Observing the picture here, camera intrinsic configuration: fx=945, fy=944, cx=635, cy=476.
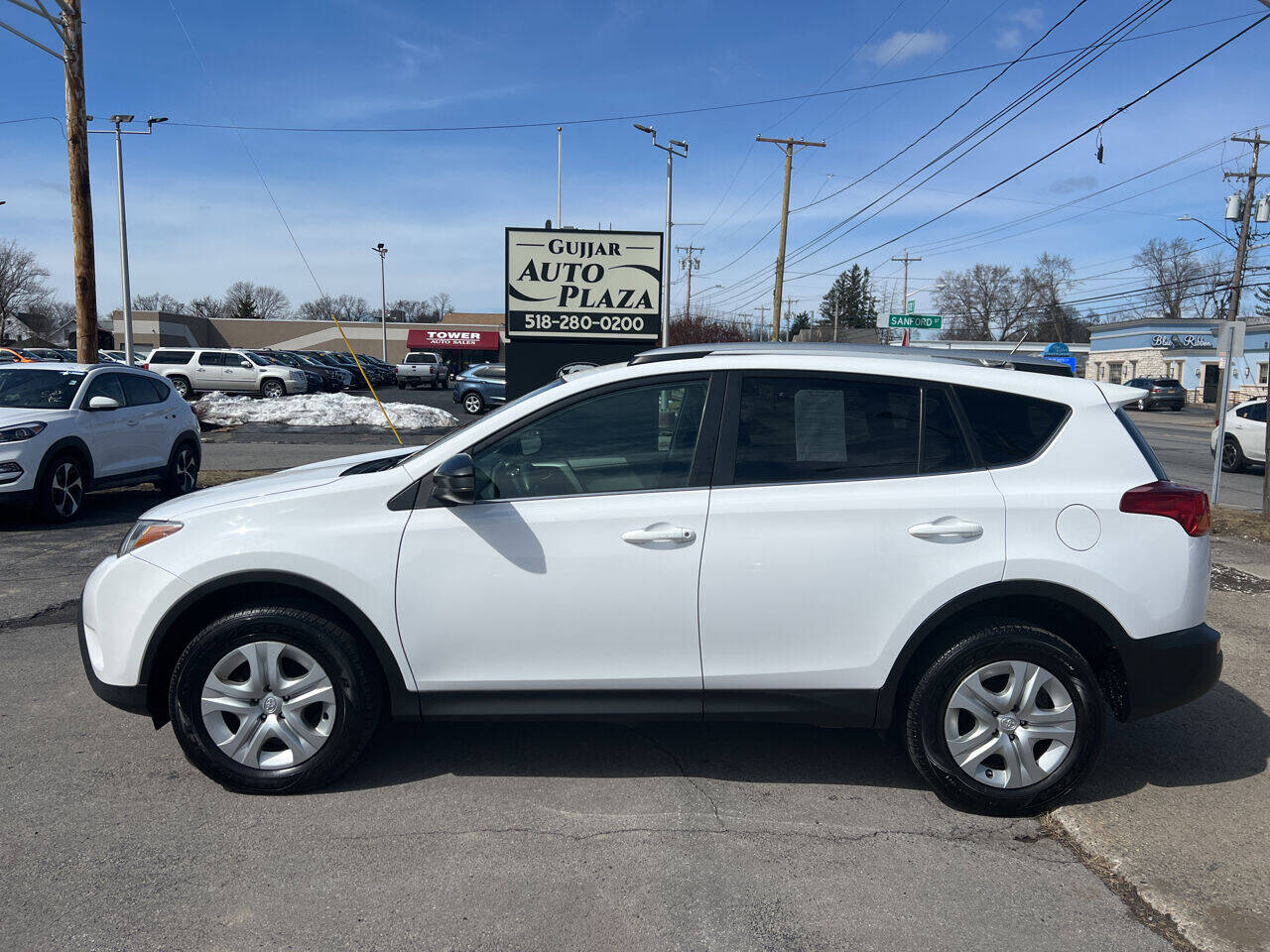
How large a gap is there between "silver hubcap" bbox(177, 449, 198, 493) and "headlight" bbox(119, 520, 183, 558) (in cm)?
867

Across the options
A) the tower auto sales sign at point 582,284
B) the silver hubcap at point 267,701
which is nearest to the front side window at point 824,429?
the silver hubcap at point 267,701

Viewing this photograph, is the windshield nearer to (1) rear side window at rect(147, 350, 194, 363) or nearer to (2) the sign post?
(2) the sign post

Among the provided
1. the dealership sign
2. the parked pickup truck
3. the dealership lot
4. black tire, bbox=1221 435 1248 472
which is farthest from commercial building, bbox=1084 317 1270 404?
the dealership lot

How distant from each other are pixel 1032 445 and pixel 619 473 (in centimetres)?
163

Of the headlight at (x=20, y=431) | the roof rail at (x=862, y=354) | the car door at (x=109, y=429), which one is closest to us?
the roof rail at (x=862, y=354)

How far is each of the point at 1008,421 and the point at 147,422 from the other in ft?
33.6

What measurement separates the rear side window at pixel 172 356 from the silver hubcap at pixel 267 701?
3520 centimetres

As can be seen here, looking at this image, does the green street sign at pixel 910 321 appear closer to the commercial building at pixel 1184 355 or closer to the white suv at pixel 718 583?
the commercial building at pixel 1184 355

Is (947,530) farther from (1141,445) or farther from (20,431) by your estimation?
(20,431)

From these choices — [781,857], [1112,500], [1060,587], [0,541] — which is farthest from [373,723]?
[0,541]

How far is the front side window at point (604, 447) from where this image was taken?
371 centimetres

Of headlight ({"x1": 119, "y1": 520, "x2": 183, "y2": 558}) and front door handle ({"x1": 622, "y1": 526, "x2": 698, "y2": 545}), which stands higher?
front door handle ({"x1": 622, "y1": 526, "x2": 698, "y2": 545})

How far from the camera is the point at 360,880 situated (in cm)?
315

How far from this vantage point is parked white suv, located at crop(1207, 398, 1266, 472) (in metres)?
18.4
